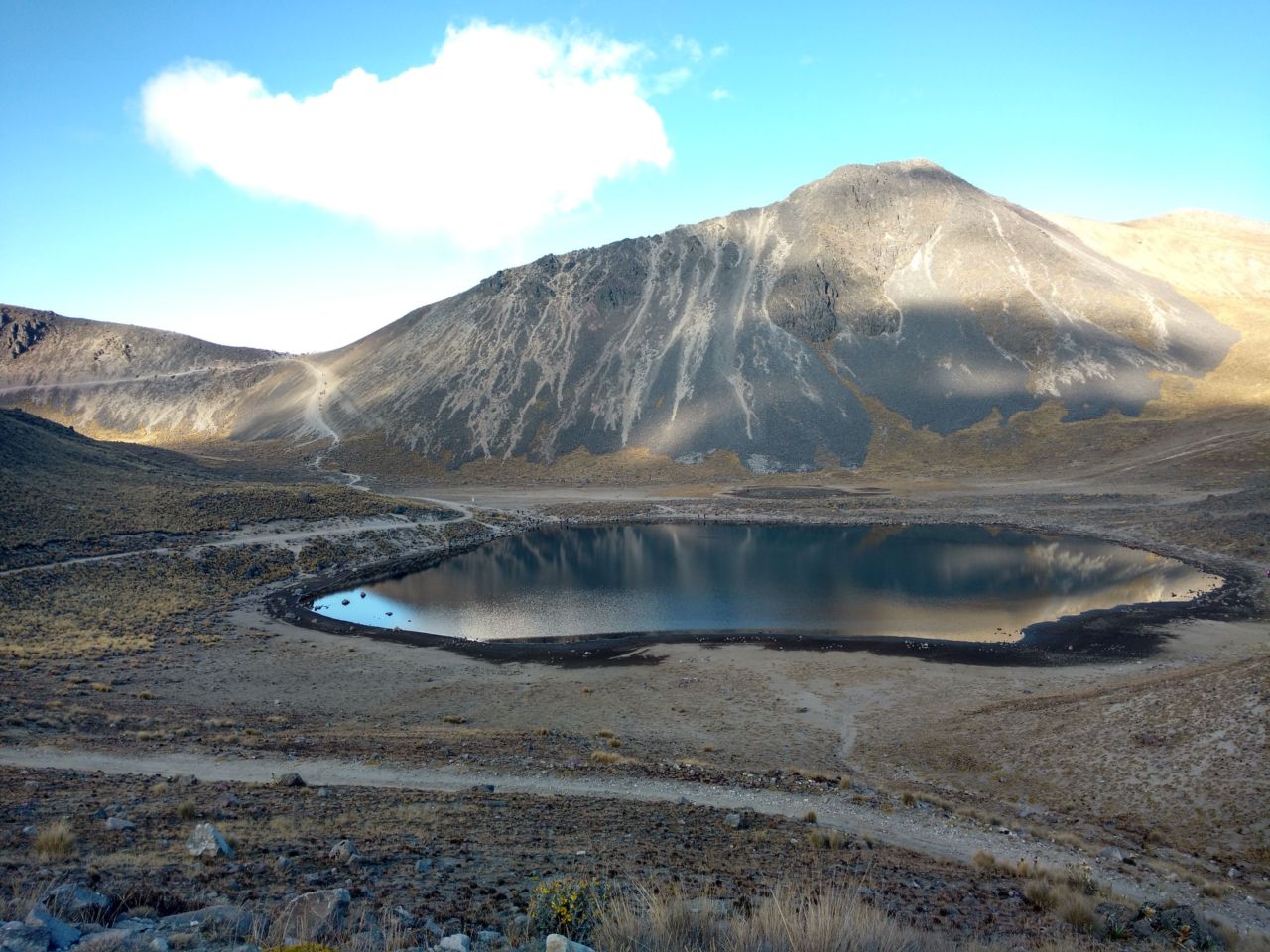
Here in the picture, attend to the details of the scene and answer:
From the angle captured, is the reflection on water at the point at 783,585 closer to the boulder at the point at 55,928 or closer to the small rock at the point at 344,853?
→ the small rock at the point at 344,853

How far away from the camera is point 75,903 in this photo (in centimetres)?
612

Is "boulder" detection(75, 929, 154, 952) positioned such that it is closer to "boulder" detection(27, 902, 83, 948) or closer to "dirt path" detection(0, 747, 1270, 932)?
"boulder" detection(27, 902, 83, 948)

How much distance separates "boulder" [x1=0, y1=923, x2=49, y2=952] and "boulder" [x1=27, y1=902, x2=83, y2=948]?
0.06 metres

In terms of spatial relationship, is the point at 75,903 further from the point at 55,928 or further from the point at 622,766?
the point at 622,766

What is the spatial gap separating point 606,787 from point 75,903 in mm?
9975

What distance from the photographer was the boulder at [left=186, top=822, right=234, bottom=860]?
8.75m

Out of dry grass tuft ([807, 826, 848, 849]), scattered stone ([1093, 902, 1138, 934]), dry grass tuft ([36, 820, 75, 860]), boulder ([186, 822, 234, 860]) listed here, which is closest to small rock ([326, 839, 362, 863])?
boulder ([186, 822, 234, 860])

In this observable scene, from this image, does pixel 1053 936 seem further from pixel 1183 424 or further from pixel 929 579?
pixel 1183 424

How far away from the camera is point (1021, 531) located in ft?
195

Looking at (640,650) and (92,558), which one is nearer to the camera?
(640,650)

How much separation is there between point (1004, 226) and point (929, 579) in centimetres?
9912

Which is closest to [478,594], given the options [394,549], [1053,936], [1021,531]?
[394,549]

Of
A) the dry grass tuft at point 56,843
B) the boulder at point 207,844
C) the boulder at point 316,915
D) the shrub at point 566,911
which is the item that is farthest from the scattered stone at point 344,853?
the shrub at point 566,911

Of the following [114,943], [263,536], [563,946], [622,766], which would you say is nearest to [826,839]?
[622,766]
